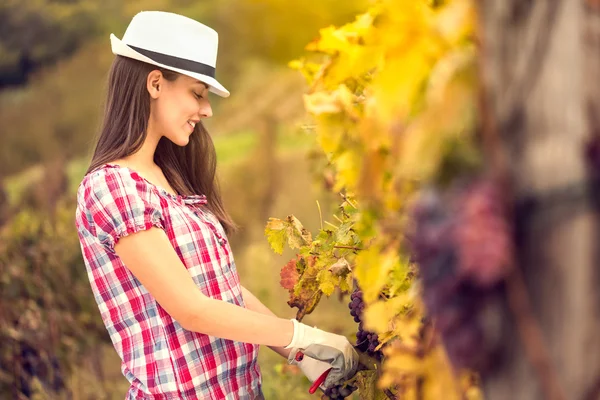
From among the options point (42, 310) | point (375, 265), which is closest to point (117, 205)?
point (375, 265)

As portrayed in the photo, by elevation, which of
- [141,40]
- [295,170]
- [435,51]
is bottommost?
[295,170]

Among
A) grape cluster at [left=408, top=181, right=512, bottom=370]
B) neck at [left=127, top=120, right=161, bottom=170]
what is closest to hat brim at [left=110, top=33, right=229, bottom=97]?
neck at [left=127, top=120, right=161, bottom=170]

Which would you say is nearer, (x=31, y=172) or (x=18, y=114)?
(x=31, y=172)

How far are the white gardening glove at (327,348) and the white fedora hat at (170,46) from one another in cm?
54

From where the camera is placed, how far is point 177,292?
1259 mm

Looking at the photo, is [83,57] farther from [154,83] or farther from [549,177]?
[549,177]

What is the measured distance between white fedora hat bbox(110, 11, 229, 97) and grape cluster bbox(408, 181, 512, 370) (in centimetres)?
102

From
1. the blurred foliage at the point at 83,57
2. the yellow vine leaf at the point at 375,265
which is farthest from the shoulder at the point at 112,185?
the blurred foliage at the point at 83,57

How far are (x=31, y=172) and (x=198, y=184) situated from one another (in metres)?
6.95

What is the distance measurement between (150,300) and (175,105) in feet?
1.32

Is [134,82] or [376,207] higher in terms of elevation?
[134,82]

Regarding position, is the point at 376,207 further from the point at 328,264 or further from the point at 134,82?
the point at 134,82

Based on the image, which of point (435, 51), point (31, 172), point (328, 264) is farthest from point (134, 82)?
point (31, 172)

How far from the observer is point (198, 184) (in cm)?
173
